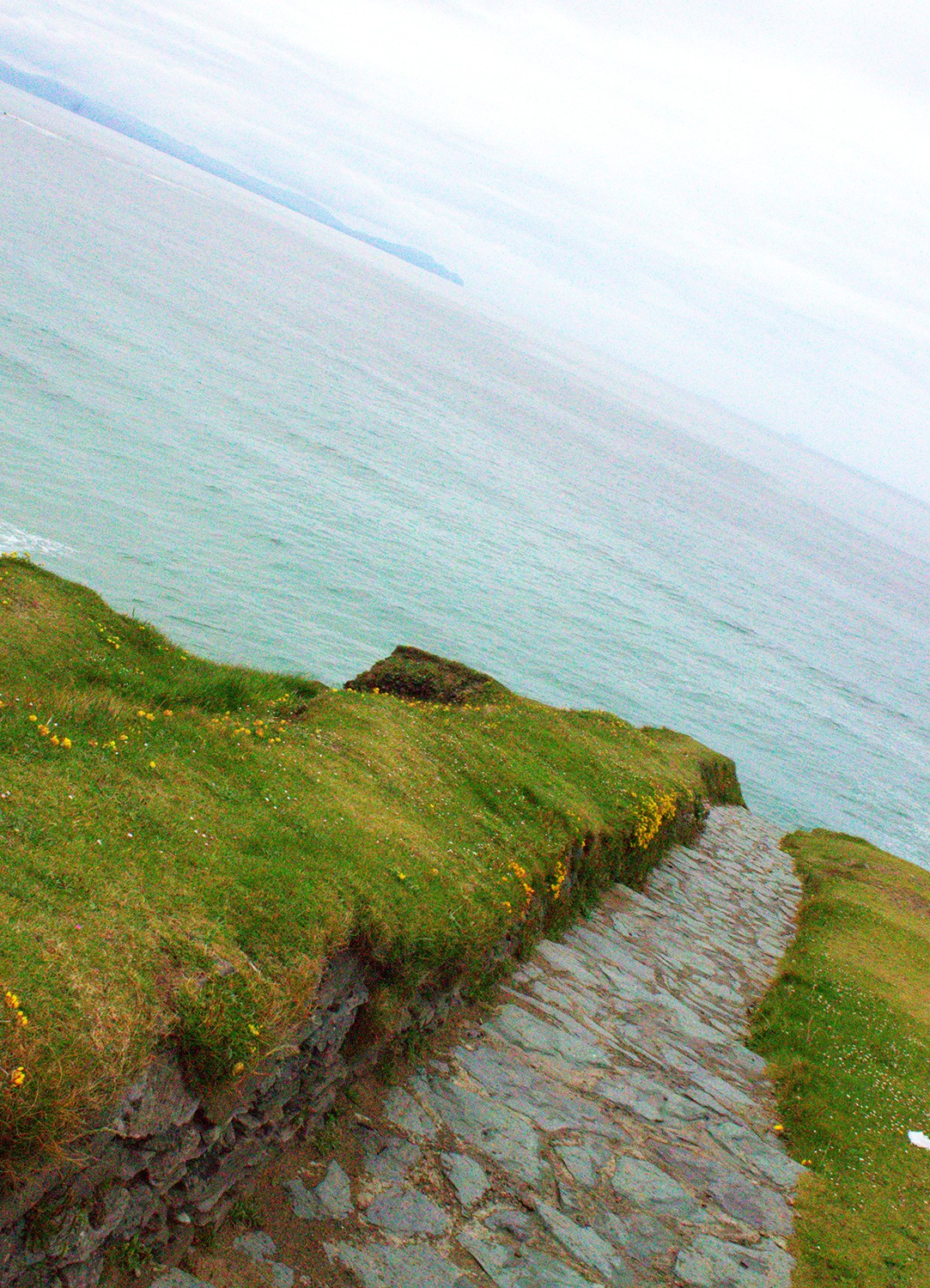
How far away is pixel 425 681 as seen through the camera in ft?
85.8

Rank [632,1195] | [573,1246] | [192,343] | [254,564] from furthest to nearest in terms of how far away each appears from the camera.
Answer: [192,343] → [254,564] → [632,1195] → [573,1246]

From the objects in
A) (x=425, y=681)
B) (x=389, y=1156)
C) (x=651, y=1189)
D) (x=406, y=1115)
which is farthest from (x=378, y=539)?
(x=389, y=1156)

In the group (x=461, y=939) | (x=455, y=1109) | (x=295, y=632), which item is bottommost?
(x=295, y=632)

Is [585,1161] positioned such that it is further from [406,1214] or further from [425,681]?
[425,681]

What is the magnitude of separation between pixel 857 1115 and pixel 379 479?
66.4m

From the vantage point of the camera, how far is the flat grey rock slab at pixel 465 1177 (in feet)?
30.8

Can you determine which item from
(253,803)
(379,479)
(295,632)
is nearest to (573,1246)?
(253,803)

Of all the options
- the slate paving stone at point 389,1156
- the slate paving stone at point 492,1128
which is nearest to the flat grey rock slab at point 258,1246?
the slate paving stone at point 389,1156

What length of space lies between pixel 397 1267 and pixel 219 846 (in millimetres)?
4320

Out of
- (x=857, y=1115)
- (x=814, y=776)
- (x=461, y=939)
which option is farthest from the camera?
(x=814, y=776)

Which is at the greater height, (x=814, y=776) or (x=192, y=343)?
(x=192, y=343)

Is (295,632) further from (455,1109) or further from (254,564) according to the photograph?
(455,1109)

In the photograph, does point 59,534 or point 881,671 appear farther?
point 881,671

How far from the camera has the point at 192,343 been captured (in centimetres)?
9044
